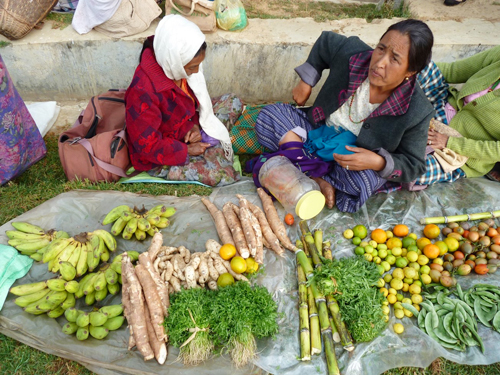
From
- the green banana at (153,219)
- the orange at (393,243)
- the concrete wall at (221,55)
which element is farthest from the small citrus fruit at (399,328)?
the concrete wall at (221,55)

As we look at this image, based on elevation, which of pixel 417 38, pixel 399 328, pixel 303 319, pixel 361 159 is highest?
pixel 417 38

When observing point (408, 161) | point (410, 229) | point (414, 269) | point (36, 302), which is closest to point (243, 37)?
point (408, 161)

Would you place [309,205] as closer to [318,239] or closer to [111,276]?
[318,239]

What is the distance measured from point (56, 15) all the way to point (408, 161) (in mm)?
4950

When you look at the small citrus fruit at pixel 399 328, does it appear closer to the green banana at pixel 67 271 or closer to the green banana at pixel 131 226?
the green banana at pixel 131 226

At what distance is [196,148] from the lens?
3773mm

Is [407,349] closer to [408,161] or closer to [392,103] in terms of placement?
[408,161]

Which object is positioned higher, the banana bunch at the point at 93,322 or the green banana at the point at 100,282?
the green banana at the point at 100,282

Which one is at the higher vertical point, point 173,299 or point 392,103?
point 392,103

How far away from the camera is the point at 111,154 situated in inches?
137

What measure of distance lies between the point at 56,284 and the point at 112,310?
45 centimetres

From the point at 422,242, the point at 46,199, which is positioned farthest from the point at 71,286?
the point at 422,242

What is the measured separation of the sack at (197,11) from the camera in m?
4.46

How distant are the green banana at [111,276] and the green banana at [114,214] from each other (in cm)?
54
